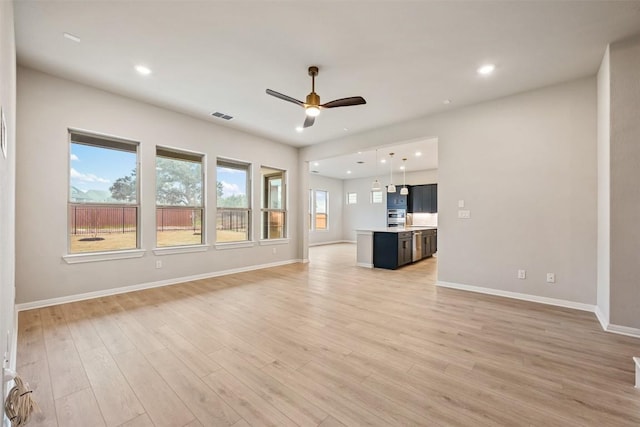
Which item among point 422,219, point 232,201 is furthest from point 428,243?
point 232,201

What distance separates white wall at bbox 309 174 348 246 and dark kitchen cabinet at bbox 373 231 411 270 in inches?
202

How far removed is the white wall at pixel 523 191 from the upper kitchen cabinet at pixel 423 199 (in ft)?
17.5

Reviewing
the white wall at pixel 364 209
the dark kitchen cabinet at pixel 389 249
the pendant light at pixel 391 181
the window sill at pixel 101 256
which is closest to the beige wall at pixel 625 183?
the dark kitchen cabinet at pixel 389 249

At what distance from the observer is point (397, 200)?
10.6 meters

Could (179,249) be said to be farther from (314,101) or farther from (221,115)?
(314,101)

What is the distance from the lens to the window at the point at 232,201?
18.3ft

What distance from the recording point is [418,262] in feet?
23.5

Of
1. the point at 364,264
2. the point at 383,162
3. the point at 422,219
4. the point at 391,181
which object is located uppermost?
the point at 383,162

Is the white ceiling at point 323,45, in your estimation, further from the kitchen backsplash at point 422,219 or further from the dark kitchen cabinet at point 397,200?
the kitchen backsplash at point 422,219

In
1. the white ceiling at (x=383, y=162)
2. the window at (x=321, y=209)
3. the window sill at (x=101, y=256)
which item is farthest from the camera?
the window at (x=321, y=209)

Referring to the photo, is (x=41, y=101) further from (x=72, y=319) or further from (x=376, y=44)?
(x=376, y=44)

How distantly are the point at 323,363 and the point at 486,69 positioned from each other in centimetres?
377

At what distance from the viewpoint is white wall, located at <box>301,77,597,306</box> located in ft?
11.7

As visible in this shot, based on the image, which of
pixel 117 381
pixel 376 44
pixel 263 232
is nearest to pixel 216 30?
pixel 376 44
